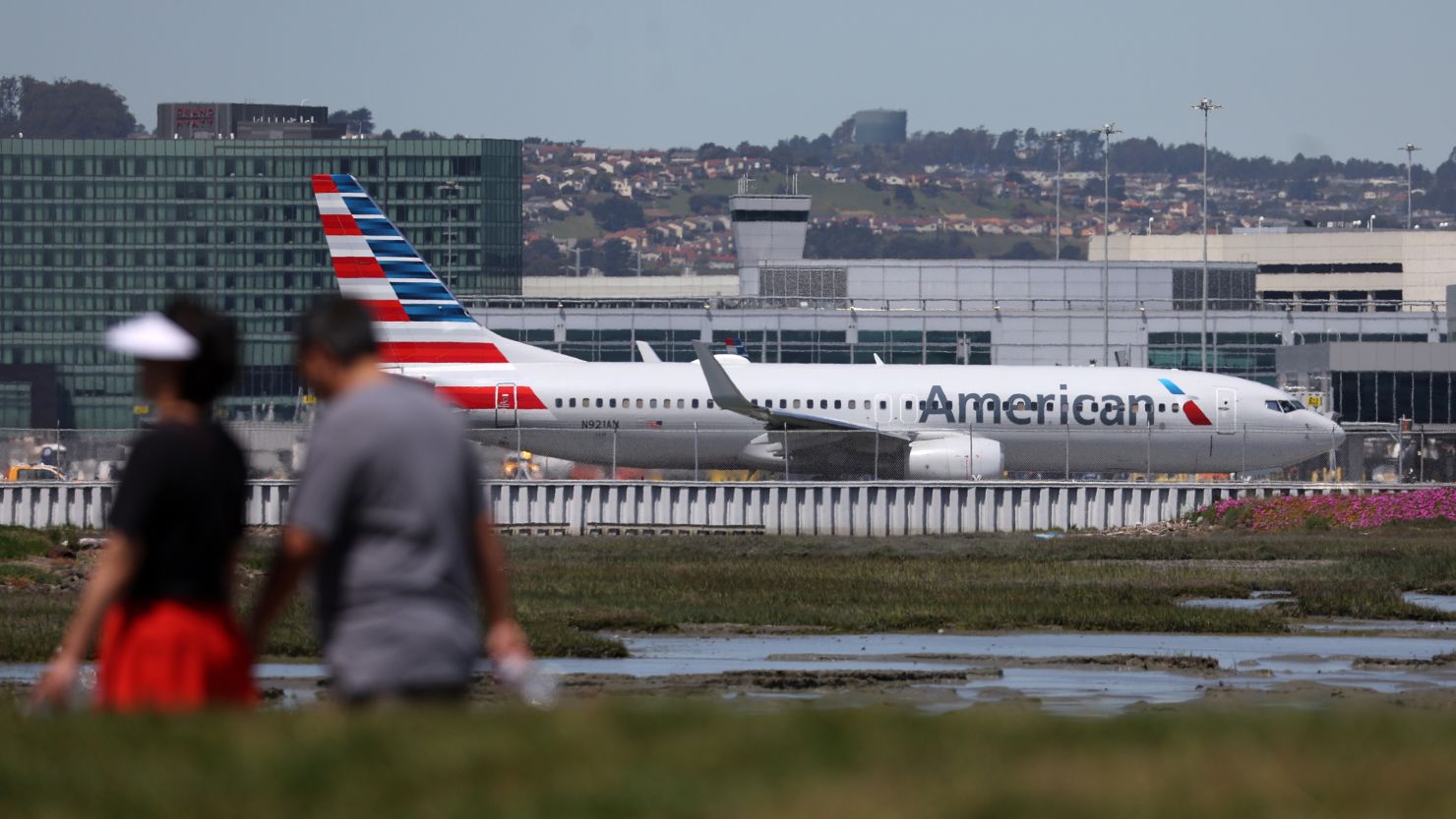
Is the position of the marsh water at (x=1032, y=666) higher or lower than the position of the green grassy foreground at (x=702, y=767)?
lower

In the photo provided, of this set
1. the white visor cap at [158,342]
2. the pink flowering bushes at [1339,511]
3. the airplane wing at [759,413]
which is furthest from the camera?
the airplane wing at [759,413]

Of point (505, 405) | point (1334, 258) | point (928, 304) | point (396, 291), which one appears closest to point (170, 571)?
point (505, 405)

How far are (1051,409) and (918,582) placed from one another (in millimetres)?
20924

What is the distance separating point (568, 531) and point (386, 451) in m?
34.6

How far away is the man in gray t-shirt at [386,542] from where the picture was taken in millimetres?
7312

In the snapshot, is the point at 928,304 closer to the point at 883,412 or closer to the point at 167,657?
the point at 883,412

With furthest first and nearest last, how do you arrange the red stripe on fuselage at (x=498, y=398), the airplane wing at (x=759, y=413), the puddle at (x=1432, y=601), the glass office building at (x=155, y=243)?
1. the glass office building at (x=155, y=243)
2. the red stripe on fuselage at (x=498, y=398)
3. the airplane wing at (x=759, y=413)
4. the puddle at (x=1432, y=601)

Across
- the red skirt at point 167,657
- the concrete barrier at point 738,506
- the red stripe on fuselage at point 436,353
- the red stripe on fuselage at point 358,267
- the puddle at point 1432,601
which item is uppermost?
the red stripe on fuselage at point 358,267

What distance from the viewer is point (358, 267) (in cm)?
4934

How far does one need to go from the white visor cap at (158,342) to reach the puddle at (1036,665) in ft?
24.0

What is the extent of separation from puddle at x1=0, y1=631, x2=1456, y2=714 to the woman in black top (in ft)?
23.9

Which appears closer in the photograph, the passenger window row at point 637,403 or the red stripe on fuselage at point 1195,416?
the passenger window row at point 637,403

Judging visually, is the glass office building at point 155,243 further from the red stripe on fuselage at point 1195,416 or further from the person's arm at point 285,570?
the person's arm at point 285,570

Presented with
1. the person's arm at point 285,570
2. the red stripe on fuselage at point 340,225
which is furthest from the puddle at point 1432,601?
the red stripe on fuselage at point 340,225
